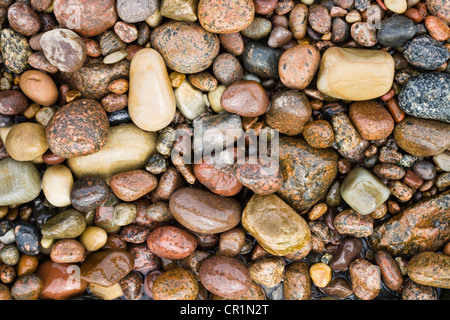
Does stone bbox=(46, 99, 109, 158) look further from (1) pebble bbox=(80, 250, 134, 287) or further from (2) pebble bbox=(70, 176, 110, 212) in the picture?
(1) pebble bbox=(80, 250, 134, 287)

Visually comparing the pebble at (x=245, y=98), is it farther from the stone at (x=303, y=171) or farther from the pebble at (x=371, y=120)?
the pebble at (x=371, y=120)

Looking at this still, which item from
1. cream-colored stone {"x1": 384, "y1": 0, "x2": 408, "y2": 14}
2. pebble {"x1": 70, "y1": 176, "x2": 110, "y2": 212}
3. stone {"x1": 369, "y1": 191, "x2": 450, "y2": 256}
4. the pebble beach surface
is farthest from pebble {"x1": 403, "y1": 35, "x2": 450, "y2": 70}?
pebble {"x1": 70, "y1": 176, "x2": 110, "y2": 212}

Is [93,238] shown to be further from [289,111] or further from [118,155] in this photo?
[289,111]

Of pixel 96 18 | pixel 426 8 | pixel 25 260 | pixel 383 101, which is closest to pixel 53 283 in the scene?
pixel 25 260

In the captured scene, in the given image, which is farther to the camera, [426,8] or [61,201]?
[61,201]

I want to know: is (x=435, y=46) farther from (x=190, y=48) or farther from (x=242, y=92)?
(x=190, y=48)

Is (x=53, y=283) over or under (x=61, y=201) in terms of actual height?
under

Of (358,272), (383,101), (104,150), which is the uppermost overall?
(383,101)

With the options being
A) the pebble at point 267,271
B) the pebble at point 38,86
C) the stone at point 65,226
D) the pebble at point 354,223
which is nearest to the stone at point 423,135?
the pebble at point 354,223
